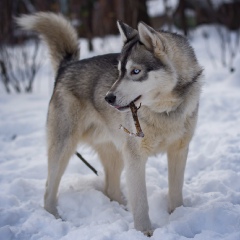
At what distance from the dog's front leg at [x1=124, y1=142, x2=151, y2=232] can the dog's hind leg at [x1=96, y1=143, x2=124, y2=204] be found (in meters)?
0.75

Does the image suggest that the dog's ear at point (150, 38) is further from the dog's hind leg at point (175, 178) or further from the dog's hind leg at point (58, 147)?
the dog's hind leg at point (58, 147)

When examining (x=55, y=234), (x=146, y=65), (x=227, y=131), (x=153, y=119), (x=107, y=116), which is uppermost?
(x=146, y=65)

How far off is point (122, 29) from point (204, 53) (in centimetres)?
770

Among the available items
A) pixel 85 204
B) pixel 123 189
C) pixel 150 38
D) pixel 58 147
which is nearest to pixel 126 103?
pixel 150 38

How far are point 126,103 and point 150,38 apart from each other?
19.0 inches

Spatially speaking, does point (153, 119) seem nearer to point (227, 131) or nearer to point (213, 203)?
point (213, 203)

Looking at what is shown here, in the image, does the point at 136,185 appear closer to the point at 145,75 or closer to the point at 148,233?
the point at 148,233

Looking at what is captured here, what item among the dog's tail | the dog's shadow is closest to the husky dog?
the dog's tail

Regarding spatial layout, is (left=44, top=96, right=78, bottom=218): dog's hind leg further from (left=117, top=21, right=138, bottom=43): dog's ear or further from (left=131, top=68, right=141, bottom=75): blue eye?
(left=131, top=68, right=141, bottom=75): blue eye

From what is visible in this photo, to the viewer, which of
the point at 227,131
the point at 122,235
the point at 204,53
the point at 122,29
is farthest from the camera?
the point at 204,53

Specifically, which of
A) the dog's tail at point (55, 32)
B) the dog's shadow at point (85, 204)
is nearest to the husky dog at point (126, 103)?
the dog's tail at point (55, 32)

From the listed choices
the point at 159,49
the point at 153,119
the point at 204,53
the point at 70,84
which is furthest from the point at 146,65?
the point at 204,53

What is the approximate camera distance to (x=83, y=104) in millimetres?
3469

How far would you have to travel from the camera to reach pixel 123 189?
385cm
